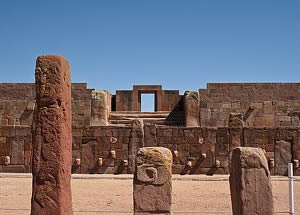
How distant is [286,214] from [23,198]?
5.19 metres

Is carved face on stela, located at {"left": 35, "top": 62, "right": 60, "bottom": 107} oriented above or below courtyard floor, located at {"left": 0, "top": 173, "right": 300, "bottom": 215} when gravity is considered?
above

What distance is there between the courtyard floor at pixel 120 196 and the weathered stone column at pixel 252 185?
1413 millimetres

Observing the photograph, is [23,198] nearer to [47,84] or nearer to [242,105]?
[47,84]

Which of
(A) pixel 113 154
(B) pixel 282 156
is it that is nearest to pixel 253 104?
(B) pixel 282 156

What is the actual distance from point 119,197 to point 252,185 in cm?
406

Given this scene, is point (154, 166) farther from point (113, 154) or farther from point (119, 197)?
point (113, 154)

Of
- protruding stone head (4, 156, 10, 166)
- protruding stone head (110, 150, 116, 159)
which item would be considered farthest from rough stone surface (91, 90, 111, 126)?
protruding stone head (4, 156, 10, 166)

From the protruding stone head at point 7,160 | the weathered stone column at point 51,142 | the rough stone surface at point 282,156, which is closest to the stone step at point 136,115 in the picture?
the protruding stone head at point 7,160

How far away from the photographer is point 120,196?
398 inches

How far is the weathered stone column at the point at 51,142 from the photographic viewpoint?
636cm

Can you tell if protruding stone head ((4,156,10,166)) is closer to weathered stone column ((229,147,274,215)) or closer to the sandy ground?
the sandy ground

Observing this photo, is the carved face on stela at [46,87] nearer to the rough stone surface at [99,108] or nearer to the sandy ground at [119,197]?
the sandy ground at [119,197]

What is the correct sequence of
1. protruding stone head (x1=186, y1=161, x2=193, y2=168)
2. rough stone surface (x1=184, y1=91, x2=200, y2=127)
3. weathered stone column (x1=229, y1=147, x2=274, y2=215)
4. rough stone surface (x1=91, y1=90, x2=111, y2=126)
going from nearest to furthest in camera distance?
1. weathered stone column (x1=229, y1=147, x2=274, y2=215)
2. protruding stone head (x1=186, y1=161, x2=193, y2=168)
3. rough stone surface (x1=184, y1=91, x2=200, y2=127)
4. rough stone surface (x1=91, y1=90, x2=111, y2=126)

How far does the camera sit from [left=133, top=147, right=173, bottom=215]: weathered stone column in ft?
22.7
